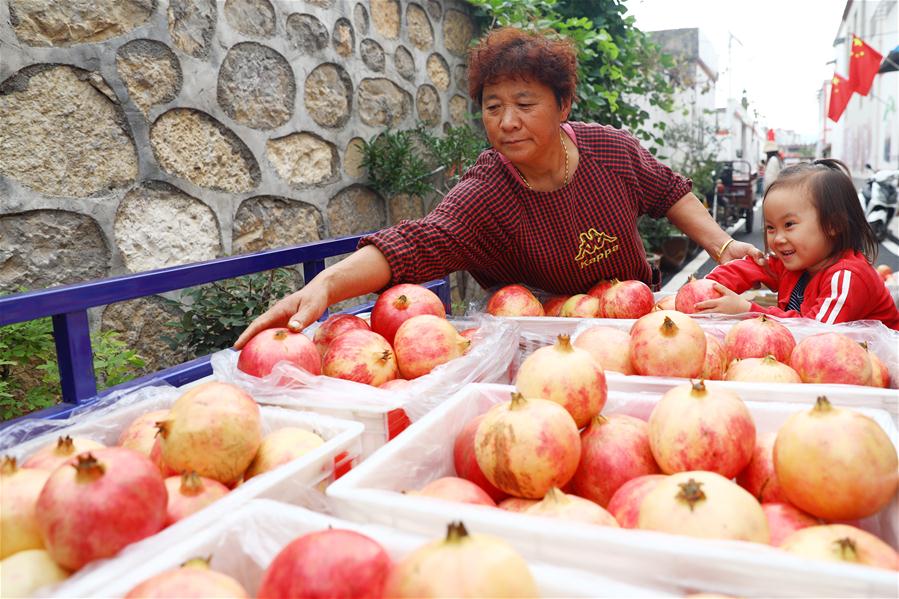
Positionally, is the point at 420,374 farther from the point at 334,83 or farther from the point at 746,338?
the point at 334,83

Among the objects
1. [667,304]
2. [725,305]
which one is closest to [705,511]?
[725,305]

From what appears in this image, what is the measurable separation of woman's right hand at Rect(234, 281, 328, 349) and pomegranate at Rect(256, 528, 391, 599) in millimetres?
1044

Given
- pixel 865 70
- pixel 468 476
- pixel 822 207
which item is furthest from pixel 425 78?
pixel 865 70

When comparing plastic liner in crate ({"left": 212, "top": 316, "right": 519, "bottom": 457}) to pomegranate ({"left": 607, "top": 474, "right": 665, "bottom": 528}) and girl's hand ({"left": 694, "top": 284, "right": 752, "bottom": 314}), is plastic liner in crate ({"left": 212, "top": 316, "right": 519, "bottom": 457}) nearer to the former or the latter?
pomegranate ({"left": 607, "top": 474, "right": 665, "bottom": 528})

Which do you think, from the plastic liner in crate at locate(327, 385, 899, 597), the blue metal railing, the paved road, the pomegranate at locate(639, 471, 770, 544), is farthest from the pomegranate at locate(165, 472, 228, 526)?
the paved road

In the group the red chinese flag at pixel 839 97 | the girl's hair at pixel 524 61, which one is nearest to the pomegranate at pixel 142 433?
the girl's hair at pixel 524 61

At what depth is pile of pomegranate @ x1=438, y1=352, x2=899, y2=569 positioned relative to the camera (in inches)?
35.9

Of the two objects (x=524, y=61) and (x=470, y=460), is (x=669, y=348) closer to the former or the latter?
(x=470, y=460)

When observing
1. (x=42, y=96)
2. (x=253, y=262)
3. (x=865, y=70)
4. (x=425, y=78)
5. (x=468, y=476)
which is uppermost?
(x=865, y=70)

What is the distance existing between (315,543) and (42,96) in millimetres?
2270

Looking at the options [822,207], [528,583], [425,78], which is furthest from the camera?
[425,78]

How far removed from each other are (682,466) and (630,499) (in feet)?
0.38

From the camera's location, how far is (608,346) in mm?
1721

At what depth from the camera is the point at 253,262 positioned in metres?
2.00
